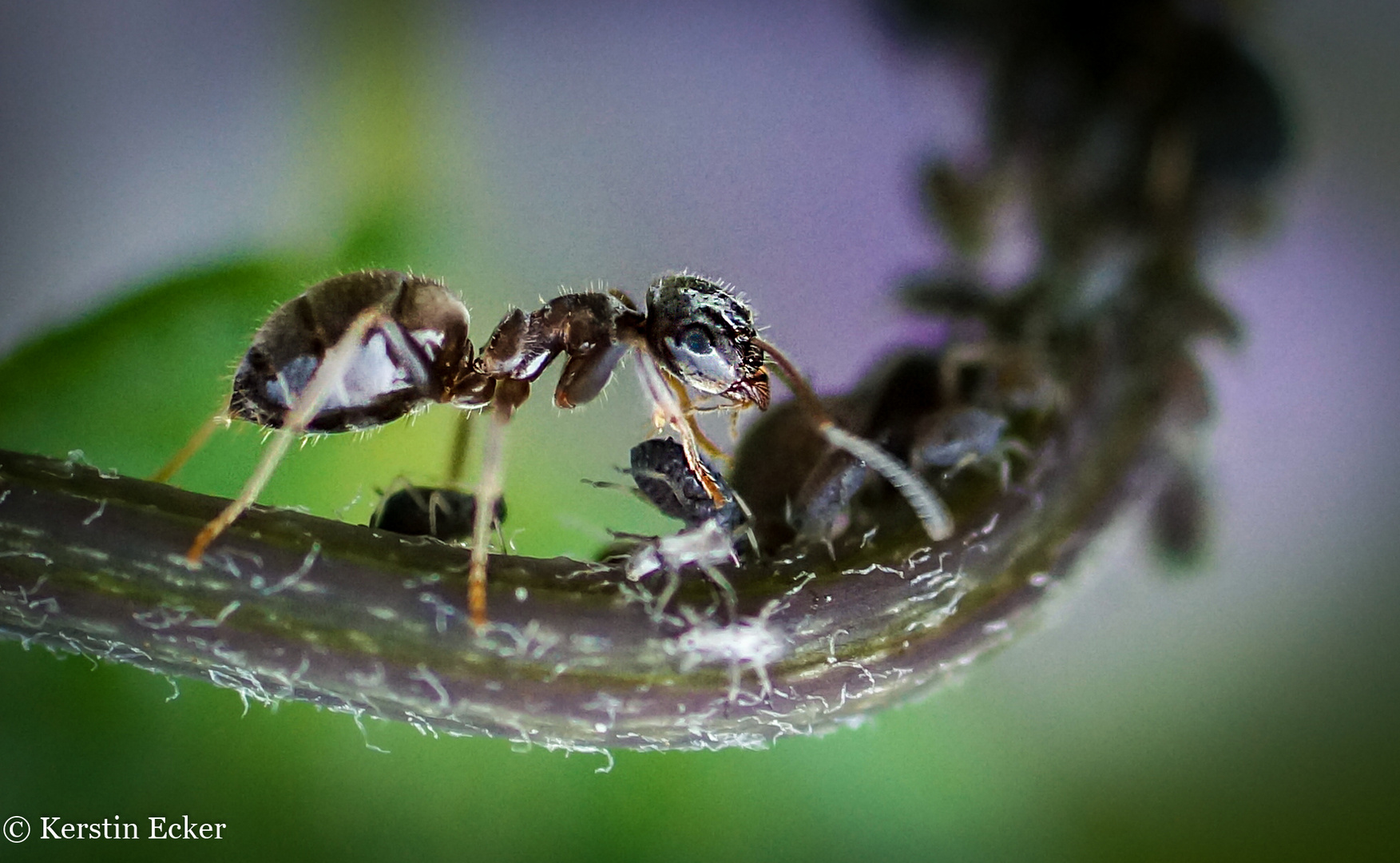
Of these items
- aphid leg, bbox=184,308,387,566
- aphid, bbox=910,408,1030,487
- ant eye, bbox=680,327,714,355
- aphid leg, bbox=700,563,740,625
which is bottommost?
aphid leg, bbox=700,563,740,625

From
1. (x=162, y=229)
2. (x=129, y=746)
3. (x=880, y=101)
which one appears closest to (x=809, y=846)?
(x=129, y=746)

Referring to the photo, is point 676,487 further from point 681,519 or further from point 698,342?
point 698,342

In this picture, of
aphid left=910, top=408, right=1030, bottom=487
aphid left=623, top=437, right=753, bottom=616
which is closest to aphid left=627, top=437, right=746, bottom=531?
aphid left=623, top=437, right=753, bottom=616

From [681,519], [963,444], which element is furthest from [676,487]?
[963,444]

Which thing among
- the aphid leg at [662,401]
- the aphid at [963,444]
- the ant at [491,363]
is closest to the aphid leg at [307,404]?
the ant at [491,363]

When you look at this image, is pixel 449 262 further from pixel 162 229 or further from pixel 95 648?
pixel 95 648

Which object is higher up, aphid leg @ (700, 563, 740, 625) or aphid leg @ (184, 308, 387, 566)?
aphid leg @ (184, 308, 387, 566)

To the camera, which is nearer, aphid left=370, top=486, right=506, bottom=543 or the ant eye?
aphid left=370, top=486, right=506, bottom=543

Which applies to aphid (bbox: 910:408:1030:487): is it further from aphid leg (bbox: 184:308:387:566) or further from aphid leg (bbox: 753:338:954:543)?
aphid leg (bbox: 184:308:387:566)
